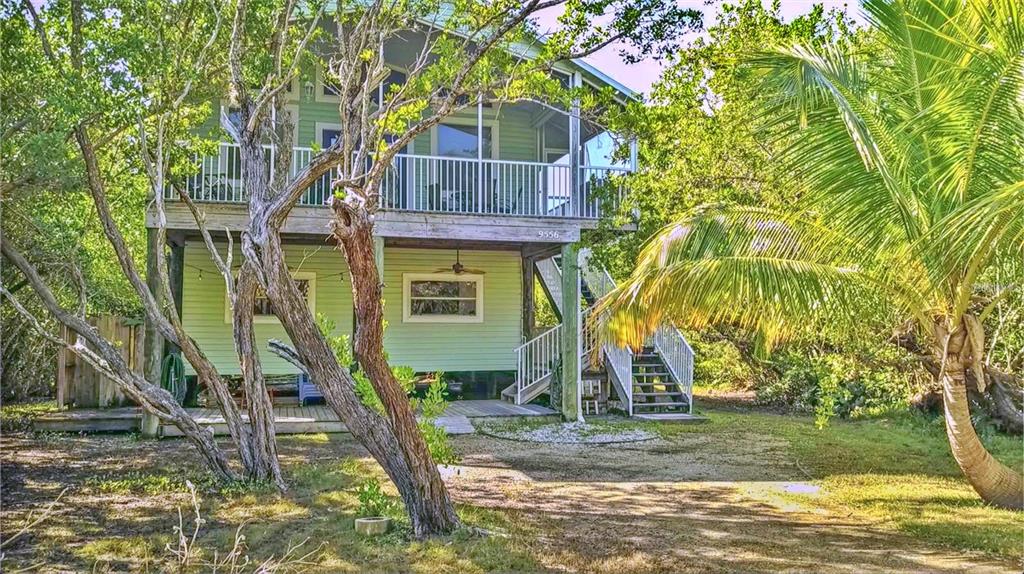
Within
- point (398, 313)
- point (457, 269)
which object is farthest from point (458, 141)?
point (398, 313)

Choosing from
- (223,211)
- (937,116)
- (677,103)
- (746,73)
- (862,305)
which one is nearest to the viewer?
(937,116)

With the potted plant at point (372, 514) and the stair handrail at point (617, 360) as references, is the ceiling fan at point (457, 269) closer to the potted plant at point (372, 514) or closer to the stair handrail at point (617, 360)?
the stair handrail at point (617, 360)

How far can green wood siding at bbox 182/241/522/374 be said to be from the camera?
1363cm

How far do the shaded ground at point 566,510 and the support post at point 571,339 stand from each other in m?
1.93

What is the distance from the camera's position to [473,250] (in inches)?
592

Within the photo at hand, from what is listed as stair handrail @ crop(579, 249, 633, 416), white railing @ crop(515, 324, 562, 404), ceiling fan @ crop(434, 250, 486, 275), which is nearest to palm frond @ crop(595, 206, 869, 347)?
stair handrail @ crop(579, 249, 633, 416)

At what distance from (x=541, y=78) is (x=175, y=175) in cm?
463

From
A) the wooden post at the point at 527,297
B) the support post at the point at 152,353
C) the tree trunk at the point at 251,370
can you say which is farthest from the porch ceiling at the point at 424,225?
the tree trunk at the point at 251,370

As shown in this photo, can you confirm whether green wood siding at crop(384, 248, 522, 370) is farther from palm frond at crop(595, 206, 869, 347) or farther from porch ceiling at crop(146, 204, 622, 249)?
palm frond at crop(595, 206, 869, 347)

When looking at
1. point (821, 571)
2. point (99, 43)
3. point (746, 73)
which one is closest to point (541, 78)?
point (746, 73)

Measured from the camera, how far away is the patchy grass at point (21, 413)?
10.5m

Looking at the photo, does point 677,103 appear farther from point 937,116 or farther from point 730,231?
point 937,116

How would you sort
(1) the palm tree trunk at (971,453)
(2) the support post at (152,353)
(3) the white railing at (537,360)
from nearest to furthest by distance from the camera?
(1) the palm tree trunk at (971,453), (2) the support post at (152,353), (3) the white railing at (537,360)

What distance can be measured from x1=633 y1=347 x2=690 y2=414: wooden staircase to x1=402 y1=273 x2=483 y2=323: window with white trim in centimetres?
350
